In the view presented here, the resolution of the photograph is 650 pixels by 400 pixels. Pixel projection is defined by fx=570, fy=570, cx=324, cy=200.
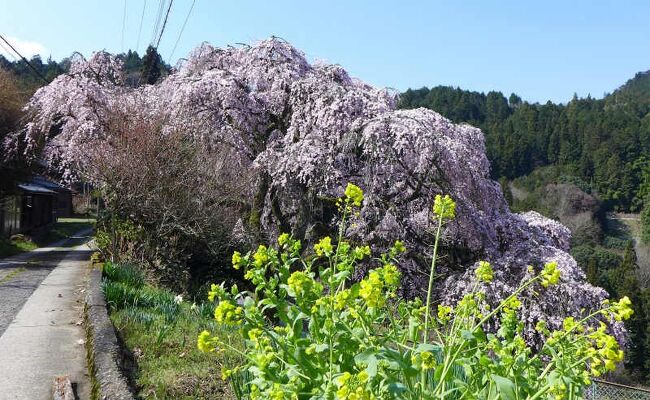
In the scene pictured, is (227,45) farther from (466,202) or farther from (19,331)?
(19,331)

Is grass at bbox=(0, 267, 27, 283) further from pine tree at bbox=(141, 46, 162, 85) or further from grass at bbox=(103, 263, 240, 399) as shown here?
pine tree at bbox=(141, 46, 162, 85)

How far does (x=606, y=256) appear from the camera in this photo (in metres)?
47.1

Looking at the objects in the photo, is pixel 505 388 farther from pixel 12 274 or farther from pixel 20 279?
pixel 12 274

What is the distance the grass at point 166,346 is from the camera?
383 cm

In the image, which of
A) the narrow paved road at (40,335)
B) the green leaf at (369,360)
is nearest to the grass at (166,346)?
the narrow paved road at (40,335)

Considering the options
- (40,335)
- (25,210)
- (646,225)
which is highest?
(646,225)

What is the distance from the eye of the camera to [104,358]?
4.12 m

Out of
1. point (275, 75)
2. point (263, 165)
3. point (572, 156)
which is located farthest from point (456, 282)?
point (572, 156)

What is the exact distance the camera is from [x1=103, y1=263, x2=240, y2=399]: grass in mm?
3830

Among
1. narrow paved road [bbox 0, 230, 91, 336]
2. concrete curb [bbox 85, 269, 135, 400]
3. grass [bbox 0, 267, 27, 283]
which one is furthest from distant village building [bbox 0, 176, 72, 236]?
concrete curb [bbox 85, 269, 135, 400]

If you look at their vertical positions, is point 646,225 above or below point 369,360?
below

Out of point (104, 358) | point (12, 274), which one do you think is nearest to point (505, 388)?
point (104, 358)

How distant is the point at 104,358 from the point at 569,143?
250ft

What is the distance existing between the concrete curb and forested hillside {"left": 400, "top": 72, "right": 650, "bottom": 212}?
59427 mm
